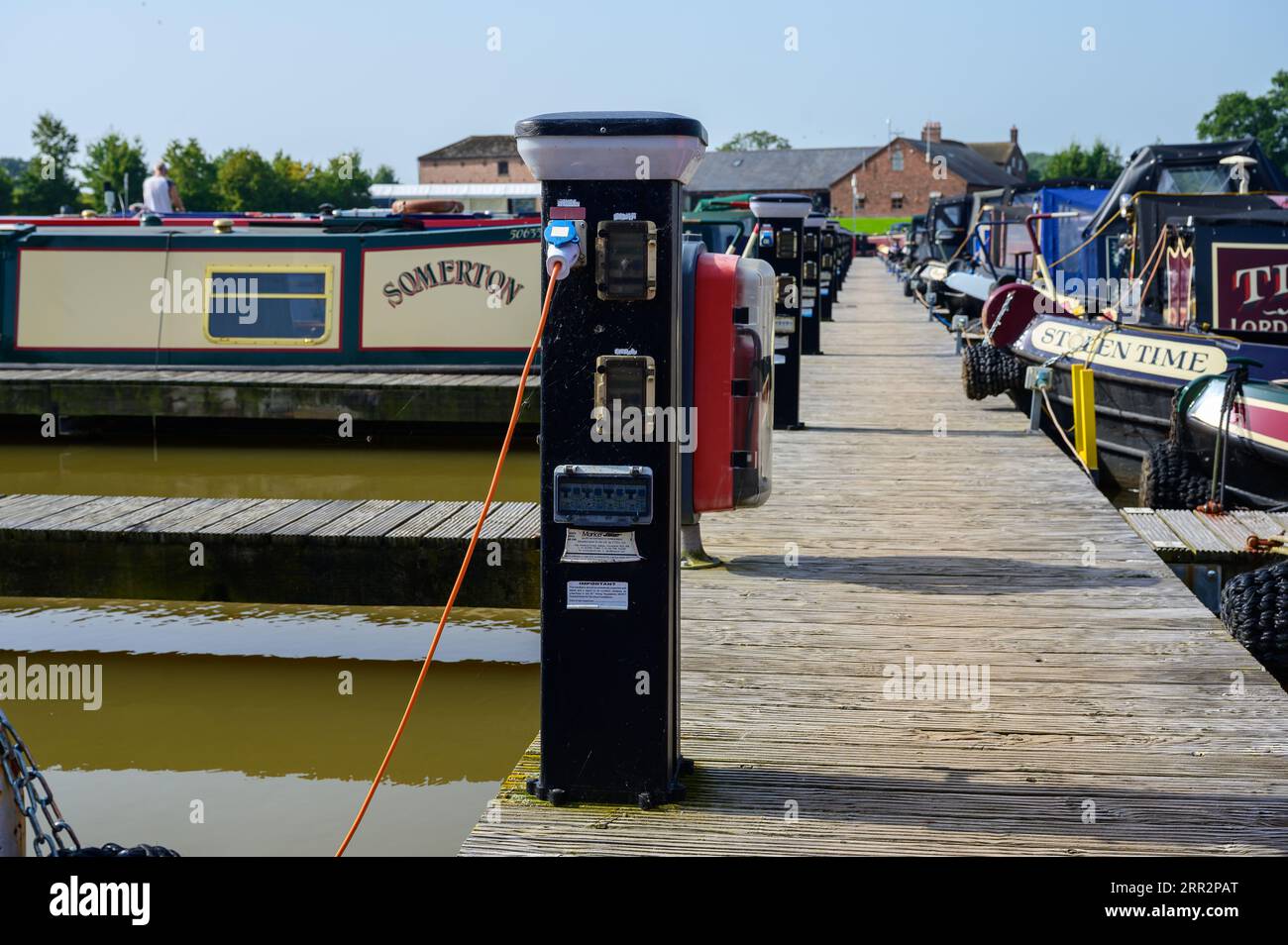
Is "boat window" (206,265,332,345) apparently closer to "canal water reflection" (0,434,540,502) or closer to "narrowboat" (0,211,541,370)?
"narrowboat" (0,211,541,370)

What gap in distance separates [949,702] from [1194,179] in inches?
474

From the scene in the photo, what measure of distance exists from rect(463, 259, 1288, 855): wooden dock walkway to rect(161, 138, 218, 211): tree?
62445 millimetres

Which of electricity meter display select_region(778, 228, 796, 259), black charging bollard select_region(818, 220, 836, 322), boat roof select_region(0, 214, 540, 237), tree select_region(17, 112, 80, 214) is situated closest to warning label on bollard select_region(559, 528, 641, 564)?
electricity meter display select_region(778, 228, 796, 259)

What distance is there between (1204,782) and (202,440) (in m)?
11.0

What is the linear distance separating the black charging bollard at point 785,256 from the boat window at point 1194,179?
5841 millimetres

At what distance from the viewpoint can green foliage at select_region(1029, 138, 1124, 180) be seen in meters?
111

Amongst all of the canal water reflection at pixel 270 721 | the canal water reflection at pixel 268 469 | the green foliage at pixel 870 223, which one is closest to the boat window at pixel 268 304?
the canal water reflection at pixel 268 469

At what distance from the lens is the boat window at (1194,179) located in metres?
15.0

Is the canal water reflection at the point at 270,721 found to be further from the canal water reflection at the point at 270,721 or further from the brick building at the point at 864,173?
the brick building at the point at 864,173

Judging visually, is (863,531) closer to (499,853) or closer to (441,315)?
(499,853)

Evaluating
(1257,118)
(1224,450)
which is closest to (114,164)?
(1224,450)

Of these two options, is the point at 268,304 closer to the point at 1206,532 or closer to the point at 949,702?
the point at 1206,532

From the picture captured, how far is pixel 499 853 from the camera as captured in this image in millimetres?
3451
